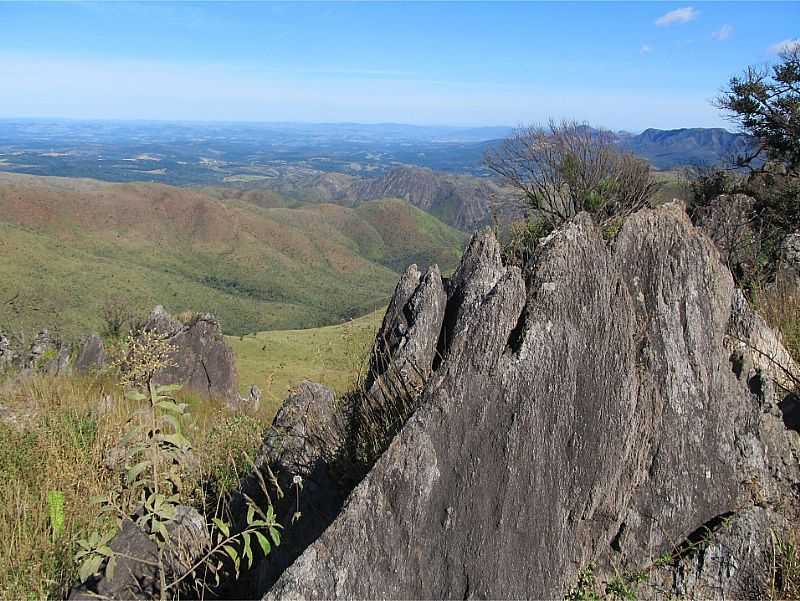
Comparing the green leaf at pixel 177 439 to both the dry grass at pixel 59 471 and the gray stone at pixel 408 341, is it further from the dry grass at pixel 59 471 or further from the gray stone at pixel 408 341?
the gray stone at pixel 408 341

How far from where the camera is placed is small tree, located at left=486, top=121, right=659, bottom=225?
1600 cm

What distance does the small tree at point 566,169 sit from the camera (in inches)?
630

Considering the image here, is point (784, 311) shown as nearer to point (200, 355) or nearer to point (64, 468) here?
point (64, 468)

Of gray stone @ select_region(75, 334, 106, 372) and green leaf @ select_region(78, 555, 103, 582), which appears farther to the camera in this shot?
gray stone @ select_region(75, 334, 106, 372)

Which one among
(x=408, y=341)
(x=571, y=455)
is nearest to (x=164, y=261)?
(x=408, y=341)

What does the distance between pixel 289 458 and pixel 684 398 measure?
311 centimetres

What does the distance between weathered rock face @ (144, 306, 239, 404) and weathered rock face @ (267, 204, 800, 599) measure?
65.6 feet

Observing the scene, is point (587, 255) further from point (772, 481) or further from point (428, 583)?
point (428, 583)

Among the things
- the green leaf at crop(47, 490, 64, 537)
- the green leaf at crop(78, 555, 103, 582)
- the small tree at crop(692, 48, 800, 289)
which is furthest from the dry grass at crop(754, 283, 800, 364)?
the green leaf at crop(47, 490, 64, 537)

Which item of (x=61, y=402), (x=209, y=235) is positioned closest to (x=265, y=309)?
(x=209, y=235)

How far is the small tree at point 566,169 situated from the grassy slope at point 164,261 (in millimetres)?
55989

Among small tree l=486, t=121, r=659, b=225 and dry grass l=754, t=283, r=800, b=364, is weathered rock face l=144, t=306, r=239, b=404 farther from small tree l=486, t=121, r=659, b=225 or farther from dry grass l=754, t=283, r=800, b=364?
dry grass l=754, t=283, r=800, b=364

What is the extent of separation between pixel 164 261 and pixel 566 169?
14268cm

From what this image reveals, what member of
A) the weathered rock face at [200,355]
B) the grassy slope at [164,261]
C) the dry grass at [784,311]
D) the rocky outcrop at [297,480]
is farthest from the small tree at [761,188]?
the grassy slope at [164,261]
